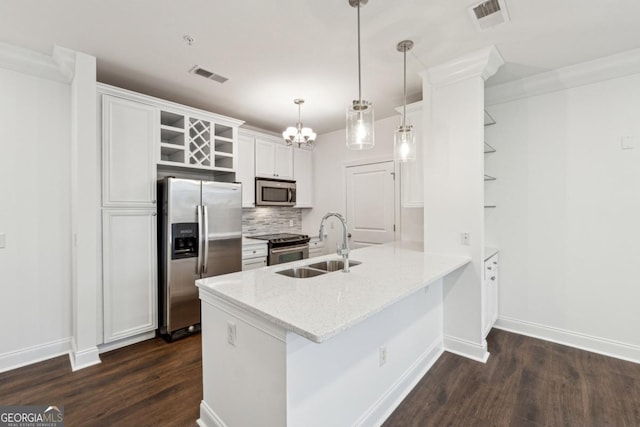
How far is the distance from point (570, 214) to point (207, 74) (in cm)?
386

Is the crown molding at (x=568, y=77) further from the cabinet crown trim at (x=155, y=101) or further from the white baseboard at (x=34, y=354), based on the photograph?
the white baseboard at (x=34, y=354)

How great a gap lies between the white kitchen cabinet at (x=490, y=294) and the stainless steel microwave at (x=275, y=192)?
2919 millimetres

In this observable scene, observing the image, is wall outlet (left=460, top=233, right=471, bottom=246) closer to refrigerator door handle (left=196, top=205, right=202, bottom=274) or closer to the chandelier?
the chandelier

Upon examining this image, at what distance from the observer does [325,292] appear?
161 centimetres

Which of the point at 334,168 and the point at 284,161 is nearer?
the point at 284,161

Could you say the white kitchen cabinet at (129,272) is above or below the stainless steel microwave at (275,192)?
below

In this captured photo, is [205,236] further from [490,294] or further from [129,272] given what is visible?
[490,294]

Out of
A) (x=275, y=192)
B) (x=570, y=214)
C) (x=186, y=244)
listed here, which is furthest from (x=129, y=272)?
(x=570, y=214)

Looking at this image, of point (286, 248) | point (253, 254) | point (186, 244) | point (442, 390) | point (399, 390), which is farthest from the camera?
point (286, 248)

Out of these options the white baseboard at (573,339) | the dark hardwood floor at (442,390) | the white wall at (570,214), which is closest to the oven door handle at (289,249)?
the dark hardwood floor at (442,390)

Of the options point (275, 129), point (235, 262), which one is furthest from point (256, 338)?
point (275, 129)

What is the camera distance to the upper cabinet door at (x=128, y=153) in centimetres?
267

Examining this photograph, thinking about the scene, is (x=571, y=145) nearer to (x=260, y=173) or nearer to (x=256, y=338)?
(x=256, y=338)

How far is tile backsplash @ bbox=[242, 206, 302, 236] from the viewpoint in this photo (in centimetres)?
449
